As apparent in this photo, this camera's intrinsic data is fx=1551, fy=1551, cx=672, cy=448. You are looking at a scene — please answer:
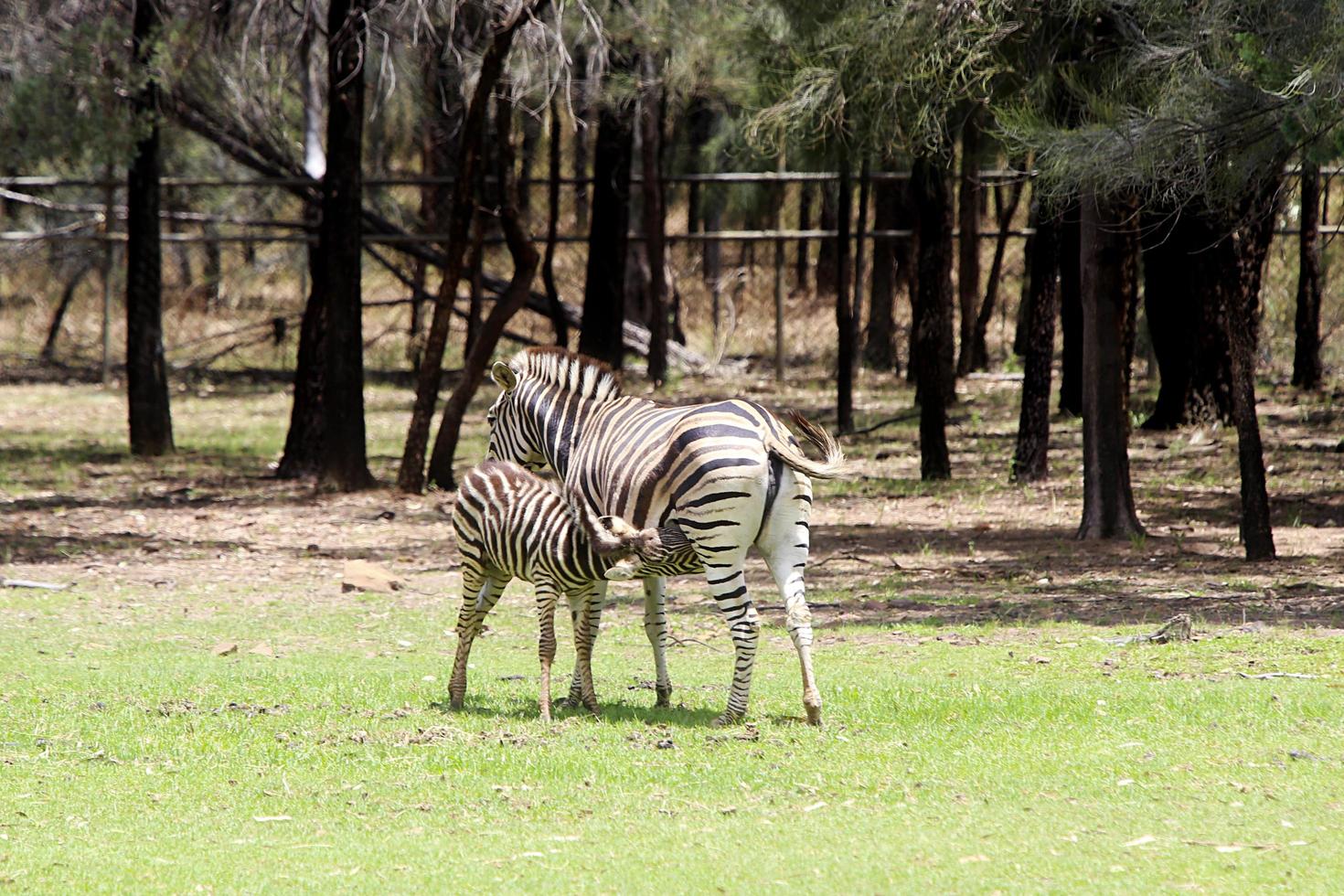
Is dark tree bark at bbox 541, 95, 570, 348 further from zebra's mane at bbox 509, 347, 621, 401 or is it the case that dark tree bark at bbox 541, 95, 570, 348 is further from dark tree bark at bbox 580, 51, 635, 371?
zebra's mane at bbox 509, 347, 621, 401

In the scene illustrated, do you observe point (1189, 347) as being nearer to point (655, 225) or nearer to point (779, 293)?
point (779, 293)

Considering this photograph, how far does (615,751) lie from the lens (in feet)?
23.4

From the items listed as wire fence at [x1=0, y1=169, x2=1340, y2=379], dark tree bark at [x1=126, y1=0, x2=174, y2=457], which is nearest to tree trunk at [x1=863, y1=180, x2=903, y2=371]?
wire fence at [x1=0, y1=169, x2=1340, y2=379]

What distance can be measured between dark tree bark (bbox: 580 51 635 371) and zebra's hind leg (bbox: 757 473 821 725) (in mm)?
18483

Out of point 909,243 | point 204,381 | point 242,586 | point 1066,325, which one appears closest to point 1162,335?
point 1066,325

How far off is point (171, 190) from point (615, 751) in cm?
2444

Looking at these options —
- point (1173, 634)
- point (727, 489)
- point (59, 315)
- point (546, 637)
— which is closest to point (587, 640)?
point (546, 637)

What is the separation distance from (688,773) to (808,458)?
6.65 ft

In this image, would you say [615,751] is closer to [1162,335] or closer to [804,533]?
[804,533]

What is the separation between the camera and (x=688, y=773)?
6.77 meters

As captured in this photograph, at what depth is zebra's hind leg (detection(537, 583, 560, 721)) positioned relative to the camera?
7863 millimetres

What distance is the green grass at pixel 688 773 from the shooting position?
215 inches

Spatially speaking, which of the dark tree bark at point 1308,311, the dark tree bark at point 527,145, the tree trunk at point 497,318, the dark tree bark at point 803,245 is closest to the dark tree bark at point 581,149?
the dark tree bark at point 527,145

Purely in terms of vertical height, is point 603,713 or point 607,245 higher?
point 607,245
